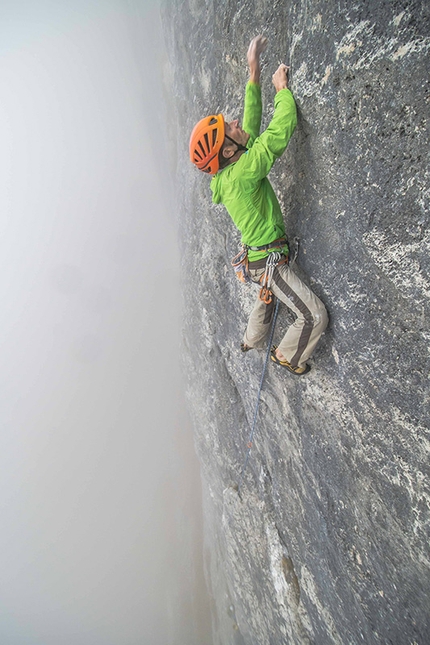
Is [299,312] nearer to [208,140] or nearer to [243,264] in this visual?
[243,264]

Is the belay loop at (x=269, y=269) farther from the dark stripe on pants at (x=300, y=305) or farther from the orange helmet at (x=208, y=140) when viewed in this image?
the orange helmet at (x=208, y=140)

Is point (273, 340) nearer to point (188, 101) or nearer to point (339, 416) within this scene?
point (339, 416)

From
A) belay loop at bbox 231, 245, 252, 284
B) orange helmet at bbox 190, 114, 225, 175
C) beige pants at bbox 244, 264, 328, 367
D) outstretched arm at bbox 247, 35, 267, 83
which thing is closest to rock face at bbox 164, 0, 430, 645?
beige pants at bbox 244, 264, 328, 367

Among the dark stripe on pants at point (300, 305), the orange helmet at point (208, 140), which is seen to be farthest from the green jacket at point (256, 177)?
the dark stripe on pants at point (300, 305)

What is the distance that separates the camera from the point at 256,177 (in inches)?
87.6

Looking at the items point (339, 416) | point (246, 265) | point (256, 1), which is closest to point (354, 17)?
point (256, 1)

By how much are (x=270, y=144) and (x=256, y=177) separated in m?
0.21

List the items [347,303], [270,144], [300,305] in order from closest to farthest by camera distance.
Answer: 1. [270,144]
2. [347,303]
3. [300,305]

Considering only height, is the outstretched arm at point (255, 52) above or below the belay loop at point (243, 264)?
above

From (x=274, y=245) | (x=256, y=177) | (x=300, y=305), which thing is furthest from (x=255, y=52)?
(x=300, y=305)

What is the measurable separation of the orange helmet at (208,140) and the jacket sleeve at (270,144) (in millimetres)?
194

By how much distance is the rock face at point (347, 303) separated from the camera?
191cm

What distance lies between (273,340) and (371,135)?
205cm

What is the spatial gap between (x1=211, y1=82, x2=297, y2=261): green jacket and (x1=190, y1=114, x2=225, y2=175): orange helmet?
136mm
